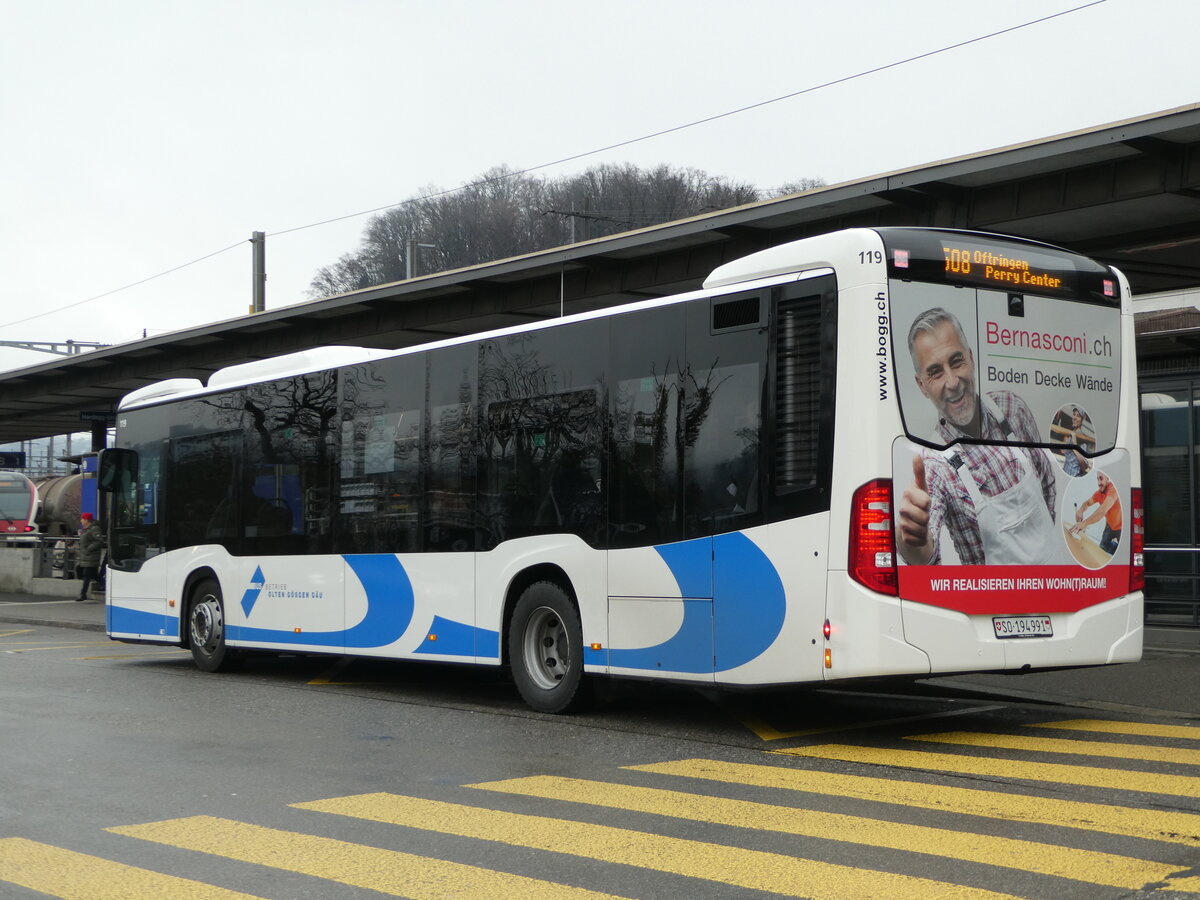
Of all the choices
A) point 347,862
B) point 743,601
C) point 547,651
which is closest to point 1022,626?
point 743,601

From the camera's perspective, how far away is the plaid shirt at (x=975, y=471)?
29.1 feet

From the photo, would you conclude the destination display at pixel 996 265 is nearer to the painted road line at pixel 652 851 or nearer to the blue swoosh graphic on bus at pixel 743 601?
the blue swoosh graphic on bus at pixel 743 601

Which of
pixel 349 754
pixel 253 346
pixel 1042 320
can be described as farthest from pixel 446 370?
pixel 253 346

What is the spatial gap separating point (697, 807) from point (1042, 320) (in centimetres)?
429

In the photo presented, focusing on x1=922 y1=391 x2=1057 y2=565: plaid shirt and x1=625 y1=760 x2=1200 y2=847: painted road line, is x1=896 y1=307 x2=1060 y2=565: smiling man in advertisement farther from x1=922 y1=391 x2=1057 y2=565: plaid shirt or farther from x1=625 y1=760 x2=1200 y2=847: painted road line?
x1=625 y1=760 x2=1200 y2=847: painted road line

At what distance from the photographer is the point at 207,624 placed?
15.2 meters

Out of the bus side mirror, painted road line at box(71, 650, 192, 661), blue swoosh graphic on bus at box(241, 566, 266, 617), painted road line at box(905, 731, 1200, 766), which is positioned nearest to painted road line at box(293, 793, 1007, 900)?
painted road line at box(905, 731, 1200, 766)

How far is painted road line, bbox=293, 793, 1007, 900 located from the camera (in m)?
5.41

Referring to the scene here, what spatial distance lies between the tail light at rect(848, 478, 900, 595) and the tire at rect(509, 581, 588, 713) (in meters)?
2.69

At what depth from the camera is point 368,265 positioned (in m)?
82.8

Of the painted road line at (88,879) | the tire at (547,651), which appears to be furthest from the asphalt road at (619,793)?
the tire at (547,651)

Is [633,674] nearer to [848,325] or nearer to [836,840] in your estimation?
[848,325]

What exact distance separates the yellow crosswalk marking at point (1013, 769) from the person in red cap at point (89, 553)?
2297cm

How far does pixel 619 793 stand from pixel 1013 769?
2283 mm
